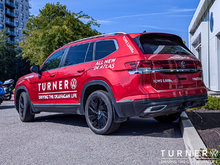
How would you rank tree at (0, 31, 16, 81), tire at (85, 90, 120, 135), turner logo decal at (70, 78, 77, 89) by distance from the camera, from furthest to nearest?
1. tree at (0, 31, 16, 81)
2. turner logo decal at (70, 78, 77, 89)
3. tire at (85, 90, 120, 135)

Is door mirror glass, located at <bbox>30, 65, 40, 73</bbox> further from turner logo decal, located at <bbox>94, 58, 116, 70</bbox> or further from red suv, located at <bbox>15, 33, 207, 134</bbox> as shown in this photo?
turner logo decal, located at <bbox>94, 58, 116, 70</bbox>

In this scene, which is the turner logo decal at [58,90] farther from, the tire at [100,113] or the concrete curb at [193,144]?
Answer: the concrete curb at [193,144]

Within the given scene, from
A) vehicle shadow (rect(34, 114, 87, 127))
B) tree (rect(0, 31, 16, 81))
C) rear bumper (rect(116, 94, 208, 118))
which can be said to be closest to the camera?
rear bumper (rect(116, 94, 208, 118))

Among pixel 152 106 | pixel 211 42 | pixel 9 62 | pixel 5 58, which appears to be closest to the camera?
pixel 152 106

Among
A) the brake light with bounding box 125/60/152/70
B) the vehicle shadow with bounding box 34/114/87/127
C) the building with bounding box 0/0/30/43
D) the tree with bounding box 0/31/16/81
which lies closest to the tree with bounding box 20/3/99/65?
the tree with bounding box 0/31/16/81

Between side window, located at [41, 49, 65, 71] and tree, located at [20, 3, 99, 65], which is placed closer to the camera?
side window, located at [41, 49, 65, 71]

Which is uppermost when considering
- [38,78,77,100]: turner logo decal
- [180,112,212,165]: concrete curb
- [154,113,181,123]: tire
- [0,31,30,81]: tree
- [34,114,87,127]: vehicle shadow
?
[0,31,30,81]: tree

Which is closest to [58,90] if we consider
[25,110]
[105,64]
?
[25,110]

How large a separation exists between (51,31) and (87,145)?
85.0 ft

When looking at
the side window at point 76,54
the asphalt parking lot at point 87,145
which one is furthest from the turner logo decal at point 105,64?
the asphalt parking lot at point 87,145

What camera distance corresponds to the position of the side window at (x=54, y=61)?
Result: 21.2 ft

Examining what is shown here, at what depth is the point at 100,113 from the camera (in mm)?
5172

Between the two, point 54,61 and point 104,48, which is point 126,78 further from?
point 54,61

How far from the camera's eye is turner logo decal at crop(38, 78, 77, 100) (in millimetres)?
5734
